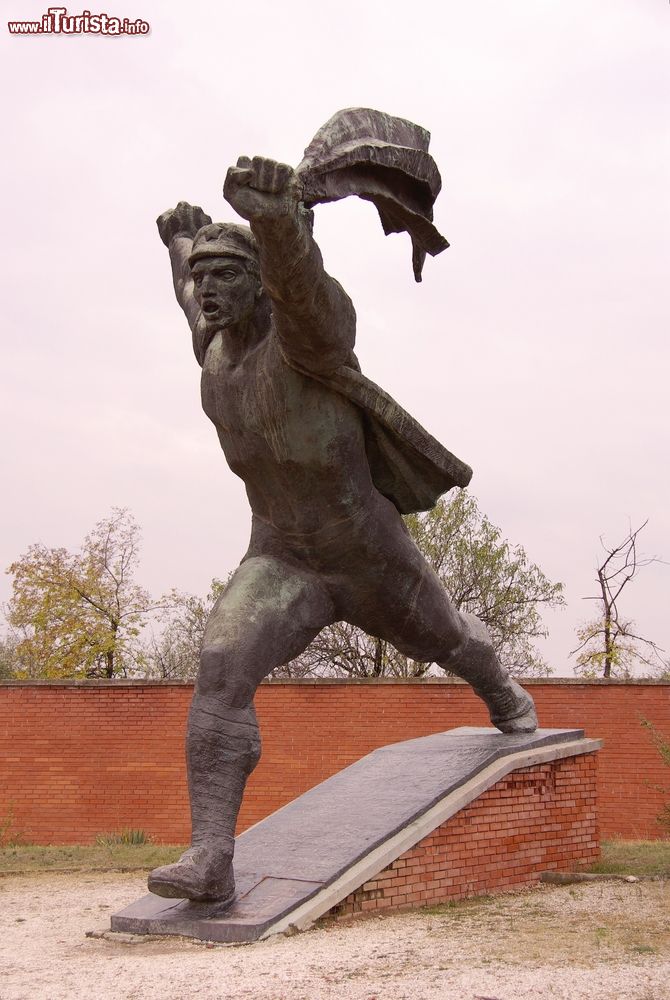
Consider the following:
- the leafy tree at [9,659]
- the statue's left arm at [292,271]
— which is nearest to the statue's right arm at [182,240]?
the statue's left arm at [292,271]

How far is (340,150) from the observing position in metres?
3.80

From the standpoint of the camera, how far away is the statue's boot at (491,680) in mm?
5680

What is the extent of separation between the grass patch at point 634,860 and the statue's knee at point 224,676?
304cm

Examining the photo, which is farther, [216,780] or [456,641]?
[456,641]

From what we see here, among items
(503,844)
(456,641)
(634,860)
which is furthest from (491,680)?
(634,860)

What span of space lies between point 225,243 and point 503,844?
3.61 meters

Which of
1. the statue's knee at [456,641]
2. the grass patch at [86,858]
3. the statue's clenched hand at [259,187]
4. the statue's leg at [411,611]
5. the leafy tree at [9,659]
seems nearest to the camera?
the statue's clenched hand at [259,187]

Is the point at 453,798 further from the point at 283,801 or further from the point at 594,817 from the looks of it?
the point at 283,801

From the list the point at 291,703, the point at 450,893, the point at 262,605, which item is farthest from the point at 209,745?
the point at 291,703

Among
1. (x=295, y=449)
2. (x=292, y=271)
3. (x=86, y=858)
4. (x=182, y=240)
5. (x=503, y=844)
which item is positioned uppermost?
(x=182, y=240)

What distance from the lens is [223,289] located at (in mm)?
4410

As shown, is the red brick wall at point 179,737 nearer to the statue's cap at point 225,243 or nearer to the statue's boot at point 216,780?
the statue's boot at point 216,780

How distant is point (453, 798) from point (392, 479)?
1814 mm

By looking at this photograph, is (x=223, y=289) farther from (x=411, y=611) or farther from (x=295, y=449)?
(x=411, y=611)
